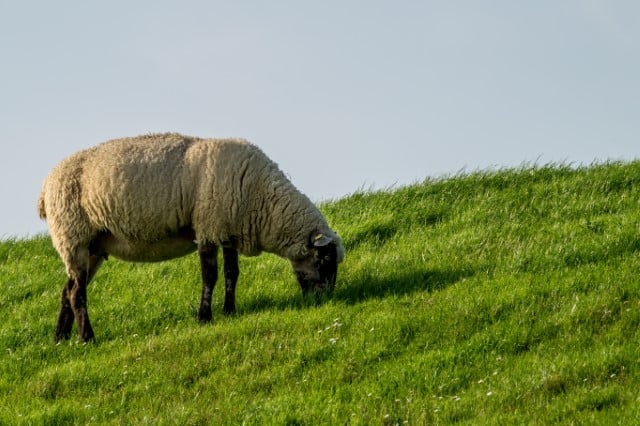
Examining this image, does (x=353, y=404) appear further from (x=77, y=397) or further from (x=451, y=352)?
(x=77, y=397)

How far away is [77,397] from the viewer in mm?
12734

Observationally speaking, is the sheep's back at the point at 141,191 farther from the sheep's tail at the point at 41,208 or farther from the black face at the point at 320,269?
the black face at the point at 320,269

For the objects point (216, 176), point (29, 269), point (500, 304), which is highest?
point (216, 176)

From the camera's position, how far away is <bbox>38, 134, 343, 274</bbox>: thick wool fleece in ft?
47.9

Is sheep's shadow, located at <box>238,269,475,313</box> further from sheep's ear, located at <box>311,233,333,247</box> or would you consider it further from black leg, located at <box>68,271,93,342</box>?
black leg, located at <box>68,271,93,342</box>

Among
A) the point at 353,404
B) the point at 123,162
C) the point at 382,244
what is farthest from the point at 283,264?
the point at 353,404

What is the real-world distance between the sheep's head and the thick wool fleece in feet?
0.30

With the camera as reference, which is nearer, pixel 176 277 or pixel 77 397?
pixel 77 397

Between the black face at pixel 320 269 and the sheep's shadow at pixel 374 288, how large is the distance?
0.17 meters

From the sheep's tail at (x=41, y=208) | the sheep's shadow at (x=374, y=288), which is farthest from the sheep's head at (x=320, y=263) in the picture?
the sheep's tail at (x=41, y=208)

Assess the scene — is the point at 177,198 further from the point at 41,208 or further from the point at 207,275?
the point at 41,208

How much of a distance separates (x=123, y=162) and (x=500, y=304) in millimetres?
5247

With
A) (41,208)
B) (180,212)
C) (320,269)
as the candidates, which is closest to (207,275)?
(180,212)

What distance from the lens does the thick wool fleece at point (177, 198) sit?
47.9ft
